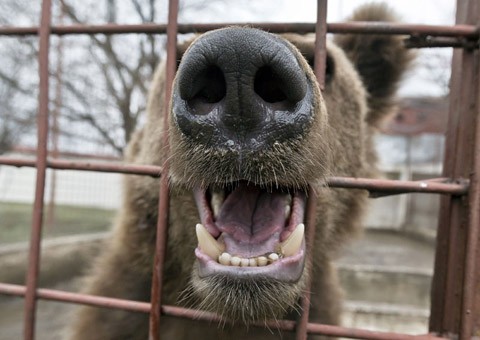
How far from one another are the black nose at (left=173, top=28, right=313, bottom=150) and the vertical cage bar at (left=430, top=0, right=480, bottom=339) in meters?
0.68

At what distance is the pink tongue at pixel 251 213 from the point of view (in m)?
1.77

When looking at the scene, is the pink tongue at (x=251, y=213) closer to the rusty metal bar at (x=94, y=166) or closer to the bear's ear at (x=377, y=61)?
the rusty metal bar at (x=94, y=166)

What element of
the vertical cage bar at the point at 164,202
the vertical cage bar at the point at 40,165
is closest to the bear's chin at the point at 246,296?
the vertical cage bar at the point at 164,202

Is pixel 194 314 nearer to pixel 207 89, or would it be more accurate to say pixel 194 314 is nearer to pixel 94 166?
pixel 94 166

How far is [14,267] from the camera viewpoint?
652 cm

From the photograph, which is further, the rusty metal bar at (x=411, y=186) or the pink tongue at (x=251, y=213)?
the pink tongue at (x=251, y=213)

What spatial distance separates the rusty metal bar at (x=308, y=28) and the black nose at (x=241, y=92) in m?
0.33

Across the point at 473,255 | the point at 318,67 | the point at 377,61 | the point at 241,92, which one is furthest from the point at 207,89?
the point at 377,61

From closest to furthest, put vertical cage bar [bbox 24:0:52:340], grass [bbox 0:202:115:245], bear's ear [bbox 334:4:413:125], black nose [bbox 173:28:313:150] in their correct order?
black nose [bbox 173:28:313:150], vertical cage bar [bbox 24:0:52:340], bear's ear [bbox 334:4:413:125], grass [bbox 0:202:115:245]

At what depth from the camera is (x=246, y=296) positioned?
1.52 m

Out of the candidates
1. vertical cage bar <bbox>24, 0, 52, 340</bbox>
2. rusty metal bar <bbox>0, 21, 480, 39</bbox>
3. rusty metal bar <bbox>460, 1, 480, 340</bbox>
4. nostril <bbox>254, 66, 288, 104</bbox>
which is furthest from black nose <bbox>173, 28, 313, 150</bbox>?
vertical cage bar <bbox>24, 0, 52, 340</bbox>

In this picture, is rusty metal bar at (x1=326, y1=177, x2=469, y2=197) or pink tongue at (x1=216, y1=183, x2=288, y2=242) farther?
pink tongue at (x1=216, y1=183, x2=288, y2=242)

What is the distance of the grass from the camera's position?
392 inches

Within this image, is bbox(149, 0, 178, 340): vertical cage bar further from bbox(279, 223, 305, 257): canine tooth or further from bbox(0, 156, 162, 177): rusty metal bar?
bbox(279, 223, 305, 257): canine tooth
